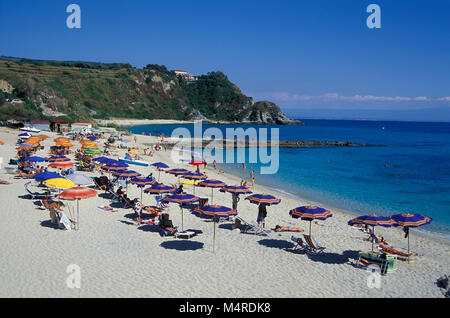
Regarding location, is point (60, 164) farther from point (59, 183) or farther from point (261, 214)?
point (261, 214)

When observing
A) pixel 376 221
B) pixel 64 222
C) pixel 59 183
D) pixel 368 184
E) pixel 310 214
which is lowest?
pixel 368 184

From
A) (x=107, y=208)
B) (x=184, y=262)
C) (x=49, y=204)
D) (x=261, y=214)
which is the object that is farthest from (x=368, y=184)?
(x=49, y=204)

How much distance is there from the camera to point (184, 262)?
10.7 meters

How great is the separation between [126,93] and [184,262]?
394 ft

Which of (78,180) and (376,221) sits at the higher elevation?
(78,180)

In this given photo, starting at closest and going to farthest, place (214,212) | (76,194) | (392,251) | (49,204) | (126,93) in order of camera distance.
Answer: (214,212)
(392,251)
(76,194)
(49,204)
(126,93)

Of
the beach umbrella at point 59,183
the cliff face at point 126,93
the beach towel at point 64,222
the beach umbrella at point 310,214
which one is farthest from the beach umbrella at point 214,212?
the cliff face at point 126,93

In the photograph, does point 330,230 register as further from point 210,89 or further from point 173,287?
point 210,89

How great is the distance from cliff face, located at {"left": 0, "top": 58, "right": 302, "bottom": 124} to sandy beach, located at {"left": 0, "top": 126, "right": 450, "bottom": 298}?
42.5 meters

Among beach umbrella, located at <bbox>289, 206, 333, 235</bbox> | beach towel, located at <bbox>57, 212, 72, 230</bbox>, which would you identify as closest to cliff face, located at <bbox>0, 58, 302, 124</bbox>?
beach towel, located at <bbox>57, 212, 72, 230</bbox>

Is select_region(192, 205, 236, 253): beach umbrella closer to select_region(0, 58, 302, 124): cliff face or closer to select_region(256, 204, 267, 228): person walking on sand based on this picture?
select_region(256, 204, 267, 228): person walking on sand

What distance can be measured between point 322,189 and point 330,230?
42.9 ft

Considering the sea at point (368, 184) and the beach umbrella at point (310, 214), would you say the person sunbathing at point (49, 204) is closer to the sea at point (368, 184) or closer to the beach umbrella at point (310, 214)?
the beach umbrella at point (310, 214)

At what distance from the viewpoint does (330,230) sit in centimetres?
1580
